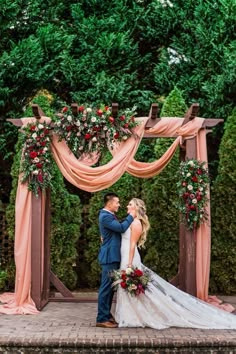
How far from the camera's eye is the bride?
273 inches

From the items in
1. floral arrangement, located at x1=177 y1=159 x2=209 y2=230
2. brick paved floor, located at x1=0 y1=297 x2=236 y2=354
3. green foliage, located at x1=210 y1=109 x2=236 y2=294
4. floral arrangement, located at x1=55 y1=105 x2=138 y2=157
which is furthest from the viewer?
green foliage, located at x1=210 y1=109 x2=236 y2=294

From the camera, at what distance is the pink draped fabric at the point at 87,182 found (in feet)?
26.9

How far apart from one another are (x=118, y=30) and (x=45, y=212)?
6019mm

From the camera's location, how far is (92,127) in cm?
825

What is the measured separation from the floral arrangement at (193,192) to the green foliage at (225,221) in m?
2.43

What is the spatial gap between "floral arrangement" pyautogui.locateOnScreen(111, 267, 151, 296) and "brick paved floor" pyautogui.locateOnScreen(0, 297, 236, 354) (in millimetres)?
469

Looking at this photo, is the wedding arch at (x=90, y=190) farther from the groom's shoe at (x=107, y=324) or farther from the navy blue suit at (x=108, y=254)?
the groom's shoe at (x=107, y=324)

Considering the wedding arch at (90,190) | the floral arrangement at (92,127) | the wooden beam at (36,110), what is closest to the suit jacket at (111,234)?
the wedding arch at (90,190)

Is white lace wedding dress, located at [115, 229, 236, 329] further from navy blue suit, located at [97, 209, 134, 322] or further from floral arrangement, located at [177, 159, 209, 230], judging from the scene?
floral arrangement, located at [177, 159, 209, 230]

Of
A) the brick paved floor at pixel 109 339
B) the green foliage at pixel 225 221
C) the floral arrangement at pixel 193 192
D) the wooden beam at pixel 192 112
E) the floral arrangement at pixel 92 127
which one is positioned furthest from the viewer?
the green foliage at pixel 225 221

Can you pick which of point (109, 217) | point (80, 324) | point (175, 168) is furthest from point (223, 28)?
point (80, 324)

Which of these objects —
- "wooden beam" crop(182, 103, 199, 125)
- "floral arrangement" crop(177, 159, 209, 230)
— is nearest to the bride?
"floral arrangement" crop(177, 159, 209, 230)

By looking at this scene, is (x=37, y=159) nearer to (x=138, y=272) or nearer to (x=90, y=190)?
(x=90, y=190)

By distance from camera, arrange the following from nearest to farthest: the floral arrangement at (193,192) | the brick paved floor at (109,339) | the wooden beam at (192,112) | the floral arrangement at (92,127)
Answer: the brick paved floor at (109,339), the wooden beam at (192,112), the floral arrangement at (92,127), the floral arrangement at (193,192)
